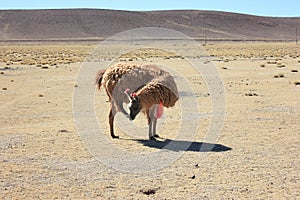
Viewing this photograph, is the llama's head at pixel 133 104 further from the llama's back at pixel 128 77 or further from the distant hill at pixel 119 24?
the distant hill at pixel 119 24

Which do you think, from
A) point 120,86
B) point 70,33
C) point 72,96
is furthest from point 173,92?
point 70,33

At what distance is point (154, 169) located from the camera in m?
8.95

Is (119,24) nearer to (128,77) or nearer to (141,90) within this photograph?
(128,77)

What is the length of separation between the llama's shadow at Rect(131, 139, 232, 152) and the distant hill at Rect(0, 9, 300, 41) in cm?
14600

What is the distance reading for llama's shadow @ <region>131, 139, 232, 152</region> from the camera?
1042cm

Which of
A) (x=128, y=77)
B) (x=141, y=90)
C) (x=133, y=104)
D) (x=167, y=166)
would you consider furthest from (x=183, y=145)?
(x=128, y=77)

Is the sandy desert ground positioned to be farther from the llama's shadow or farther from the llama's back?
the llama's back

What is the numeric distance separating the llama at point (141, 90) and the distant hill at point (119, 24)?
145m

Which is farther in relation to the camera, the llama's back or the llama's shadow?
the llama's back

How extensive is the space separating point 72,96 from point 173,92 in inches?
364

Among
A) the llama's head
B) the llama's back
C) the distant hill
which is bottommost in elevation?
the llama's head

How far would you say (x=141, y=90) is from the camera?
1102 centimetres

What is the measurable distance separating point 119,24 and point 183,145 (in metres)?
163

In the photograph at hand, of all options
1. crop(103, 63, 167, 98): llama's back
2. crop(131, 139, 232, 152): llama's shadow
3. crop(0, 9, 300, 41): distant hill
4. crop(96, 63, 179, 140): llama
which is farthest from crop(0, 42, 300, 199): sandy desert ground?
crop(0, 9, 300, 41): distant hill
